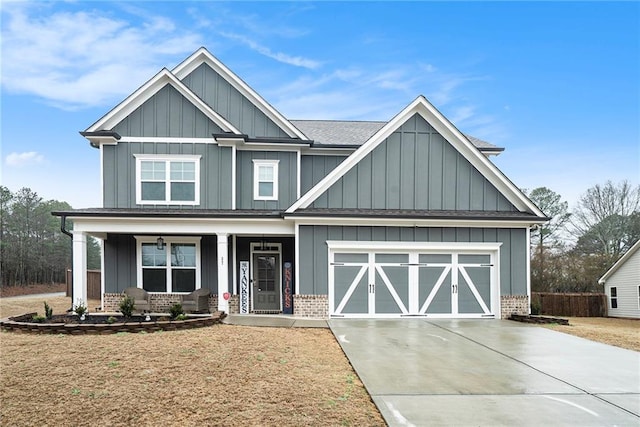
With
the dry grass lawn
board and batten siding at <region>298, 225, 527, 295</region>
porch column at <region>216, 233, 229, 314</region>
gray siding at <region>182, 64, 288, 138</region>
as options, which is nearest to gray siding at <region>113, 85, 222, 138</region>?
gray siding at <region>182, 64, 288, 138</region>

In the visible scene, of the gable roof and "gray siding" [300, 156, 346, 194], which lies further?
"gray siding" [300, 156, 346, 194]

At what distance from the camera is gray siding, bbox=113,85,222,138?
15086 mm

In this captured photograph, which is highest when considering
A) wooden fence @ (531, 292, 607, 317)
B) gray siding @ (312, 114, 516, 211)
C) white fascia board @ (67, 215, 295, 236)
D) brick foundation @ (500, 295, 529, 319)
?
gray siding @ (312, 114, 516, 211)

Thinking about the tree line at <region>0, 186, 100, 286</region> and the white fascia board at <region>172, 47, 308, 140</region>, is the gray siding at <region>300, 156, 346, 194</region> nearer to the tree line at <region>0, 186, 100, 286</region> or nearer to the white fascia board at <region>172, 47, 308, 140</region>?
the white fascia board at <region>172, 47, 308, 140</region>

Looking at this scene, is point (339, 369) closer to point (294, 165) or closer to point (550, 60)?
point (294, 165)

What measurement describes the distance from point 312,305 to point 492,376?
6973mm

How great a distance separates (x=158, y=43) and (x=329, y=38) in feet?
22.5

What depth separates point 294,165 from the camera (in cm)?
1591

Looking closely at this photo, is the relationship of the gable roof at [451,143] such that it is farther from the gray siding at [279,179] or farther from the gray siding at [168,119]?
the gray siding at [168,119]

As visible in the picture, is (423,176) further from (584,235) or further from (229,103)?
(584,235)

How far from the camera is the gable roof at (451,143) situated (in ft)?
45.5

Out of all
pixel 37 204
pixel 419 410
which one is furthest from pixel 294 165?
pixel 37 204

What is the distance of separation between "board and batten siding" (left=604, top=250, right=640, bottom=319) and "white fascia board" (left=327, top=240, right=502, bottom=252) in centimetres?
1670

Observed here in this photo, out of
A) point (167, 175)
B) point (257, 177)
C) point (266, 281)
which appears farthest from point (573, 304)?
point (167, 175)
